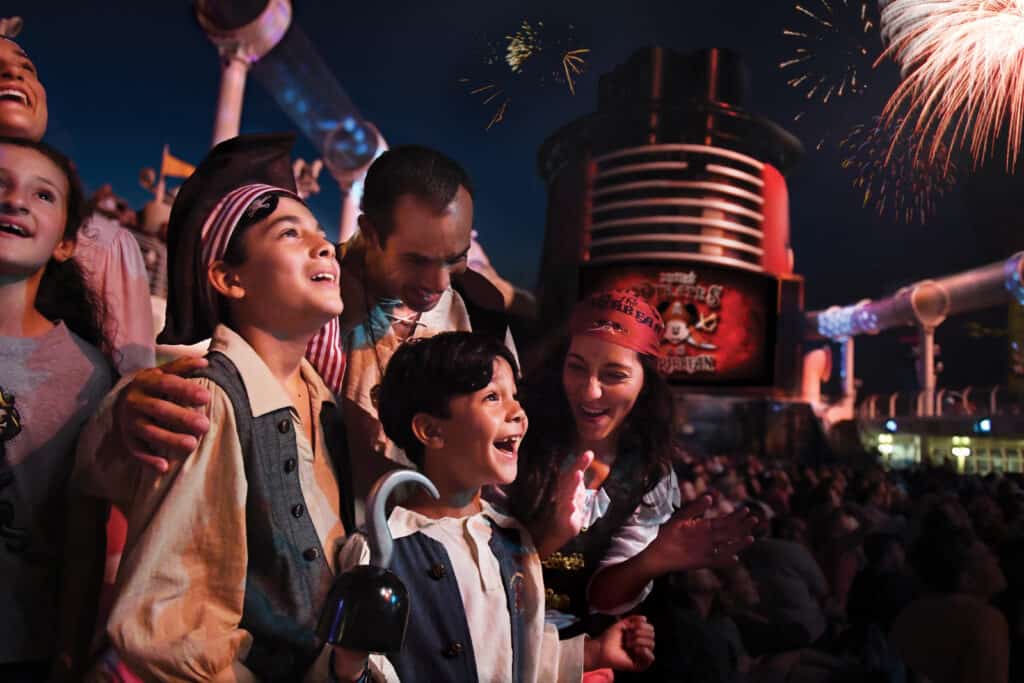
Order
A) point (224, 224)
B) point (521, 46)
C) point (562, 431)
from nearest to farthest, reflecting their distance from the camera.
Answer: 1. point (224, 224)
2. point (562, 431)
3. point (521, 46)

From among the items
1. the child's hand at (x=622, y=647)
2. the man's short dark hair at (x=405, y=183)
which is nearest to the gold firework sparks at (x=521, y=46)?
the man's short dark hair at (x=405, y=183)

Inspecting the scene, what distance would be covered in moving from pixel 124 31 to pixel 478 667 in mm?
1605

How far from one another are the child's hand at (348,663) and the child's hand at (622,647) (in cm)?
51

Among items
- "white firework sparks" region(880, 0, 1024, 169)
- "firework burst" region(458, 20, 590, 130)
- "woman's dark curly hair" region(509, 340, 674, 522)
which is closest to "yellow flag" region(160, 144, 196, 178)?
"firework burst" region(458, 20, 590, 130)

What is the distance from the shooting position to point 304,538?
1.02 meters

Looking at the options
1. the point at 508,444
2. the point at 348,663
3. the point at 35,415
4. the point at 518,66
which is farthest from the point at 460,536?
the point at 518,66

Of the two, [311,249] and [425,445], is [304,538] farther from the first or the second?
[311,249]

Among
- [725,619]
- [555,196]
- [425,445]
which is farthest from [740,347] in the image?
[425,445]

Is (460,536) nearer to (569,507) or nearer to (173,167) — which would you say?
(569,507)

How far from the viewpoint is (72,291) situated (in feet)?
4.21

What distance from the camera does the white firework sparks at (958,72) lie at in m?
1.66

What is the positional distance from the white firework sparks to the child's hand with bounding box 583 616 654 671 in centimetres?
138

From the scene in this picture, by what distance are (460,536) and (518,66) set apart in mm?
1043

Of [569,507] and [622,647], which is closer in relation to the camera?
[569,507]
